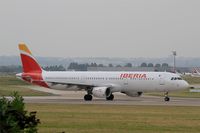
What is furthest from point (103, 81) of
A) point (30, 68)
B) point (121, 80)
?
point (30, 68)

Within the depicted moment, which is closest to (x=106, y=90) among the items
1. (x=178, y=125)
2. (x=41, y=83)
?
(x=41, y=83)

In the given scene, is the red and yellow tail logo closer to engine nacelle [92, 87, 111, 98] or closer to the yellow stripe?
the yellow stripe

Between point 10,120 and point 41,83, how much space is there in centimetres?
4798

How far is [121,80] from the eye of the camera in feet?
181

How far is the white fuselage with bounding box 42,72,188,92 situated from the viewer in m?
54.1

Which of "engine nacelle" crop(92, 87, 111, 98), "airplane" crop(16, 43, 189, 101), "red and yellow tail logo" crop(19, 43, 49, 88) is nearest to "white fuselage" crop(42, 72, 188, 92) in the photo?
"airplane" crop(16, 43, 189, 101)

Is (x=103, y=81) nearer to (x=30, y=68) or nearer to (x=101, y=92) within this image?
(x=101, y=92)

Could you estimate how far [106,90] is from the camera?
54.4 m

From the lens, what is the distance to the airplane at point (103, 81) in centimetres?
5416

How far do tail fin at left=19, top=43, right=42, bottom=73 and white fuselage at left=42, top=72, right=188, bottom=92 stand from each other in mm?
1348

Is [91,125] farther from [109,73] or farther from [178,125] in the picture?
[109,73]

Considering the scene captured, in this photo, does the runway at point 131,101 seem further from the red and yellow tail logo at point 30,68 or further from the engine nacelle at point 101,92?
the red and yellow tail logo at point 30,68

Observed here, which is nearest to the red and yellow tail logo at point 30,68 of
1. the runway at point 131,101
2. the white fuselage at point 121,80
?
the white fuselage at point 121,80

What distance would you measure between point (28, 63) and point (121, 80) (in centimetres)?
1003
